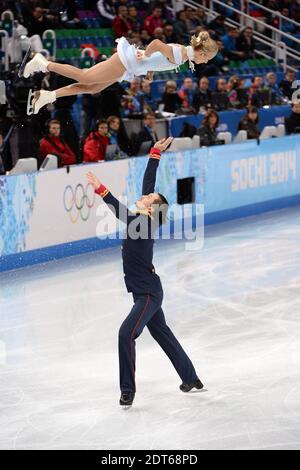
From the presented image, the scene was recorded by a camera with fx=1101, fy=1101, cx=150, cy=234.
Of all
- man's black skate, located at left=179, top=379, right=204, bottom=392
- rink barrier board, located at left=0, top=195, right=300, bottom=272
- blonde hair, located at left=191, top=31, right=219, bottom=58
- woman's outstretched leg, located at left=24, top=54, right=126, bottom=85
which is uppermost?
blonde hair, located at left=191, top=31, right=219, bottom=58

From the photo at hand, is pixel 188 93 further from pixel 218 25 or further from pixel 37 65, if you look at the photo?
pixel 37 65

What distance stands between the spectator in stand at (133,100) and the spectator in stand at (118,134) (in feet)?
3.42

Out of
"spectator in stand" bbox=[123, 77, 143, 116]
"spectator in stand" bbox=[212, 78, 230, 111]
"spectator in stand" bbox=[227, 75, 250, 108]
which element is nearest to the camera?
"spectator in stand" bbox=[123, 77, 143, 116]

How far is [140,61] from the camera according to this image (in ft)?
28.8

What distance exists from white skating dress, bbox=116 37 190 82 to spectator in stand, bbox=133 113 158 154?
794 cm

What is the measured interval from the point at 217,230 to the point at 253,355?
7205mm

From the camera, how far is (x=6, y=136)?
15219mm

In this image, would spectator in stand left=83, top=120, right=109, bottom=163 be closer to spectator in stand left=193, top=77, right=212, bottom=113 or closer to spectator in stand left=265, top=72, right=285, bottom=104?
spectator in stand left=193, top=77, right=212, bottom=113

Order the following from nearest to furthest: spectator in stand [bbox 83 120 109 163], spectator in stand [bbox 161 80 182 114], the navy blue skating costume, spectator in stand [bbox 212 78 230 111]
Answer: the navy blue skating costume → spectator in stand [bbox 83 120 109 163] → spectator in stand [bbox 161 80 182 114] → spectator in stand [bbox 212 78 230 111]

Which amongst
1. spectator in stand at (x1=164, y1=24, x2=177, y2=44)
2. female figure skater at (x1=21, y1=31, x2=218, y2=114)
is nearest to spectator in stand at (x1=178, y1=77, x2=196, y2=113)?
spectator in stand at (x1=164, y1=24, x2=177, y2=44)

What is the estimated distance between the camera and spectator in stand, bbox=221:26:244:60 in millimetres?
24094

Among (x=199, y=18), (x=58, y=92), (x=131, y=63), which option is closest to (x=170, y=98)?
(x=199, y=18)

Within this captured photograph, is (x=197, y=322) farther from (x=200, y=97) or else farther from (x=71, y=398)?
(x=200, y=97)
